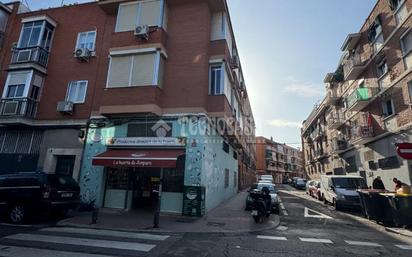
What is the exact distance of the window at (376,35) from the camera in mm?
17430

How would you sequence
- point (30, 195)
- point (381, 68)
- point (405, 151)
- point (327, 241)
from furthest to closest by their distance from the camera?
point (381, 68)
point (30, 195)
point (327, 241)
point (405, 151)

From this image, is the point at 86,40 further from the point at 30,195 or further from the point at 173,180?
the point at 173,180

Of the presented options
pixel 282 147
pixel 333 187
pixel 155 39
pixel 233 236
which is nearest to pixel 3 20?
pixel 155 39

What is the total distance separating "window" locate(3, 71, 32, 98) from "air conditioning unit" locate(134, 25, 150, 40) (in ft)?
24.8

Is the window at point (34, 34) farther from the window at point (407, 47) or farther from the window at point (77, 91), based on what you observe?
the window at point (407, 47)

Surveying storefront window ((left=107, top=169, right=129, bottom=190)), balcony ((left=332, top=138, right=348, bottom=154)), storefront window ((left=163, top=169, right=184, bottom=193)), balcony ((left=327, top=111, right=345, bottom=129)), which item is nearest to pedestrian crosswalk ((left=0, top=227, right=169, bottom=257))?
storefront window ((left=163, top=169, right=184, bottom=193))

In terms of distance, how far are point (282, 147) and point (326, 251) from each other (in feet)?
271

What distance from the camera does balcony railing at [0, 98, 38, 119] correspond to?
1421 centimetres

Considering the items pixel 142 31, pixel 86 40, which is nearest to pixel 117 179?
pixel 142 31

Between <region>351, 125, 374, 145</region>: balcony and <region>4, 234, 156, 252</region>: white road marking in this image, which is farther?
<region>351, 125, 374, 145</region>: balcony

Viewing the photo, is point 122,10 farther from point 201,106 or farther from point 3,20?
point 3,20

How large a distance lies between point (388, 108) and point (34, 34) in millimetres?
24326

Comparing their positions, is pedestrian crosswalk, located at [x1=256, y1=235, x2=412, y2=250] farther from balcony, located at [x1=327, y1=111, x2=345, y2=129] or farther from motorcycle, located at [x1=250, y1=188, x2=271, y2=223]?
balcony, located at [x1=327, y1=111, x2=345, y2=129]

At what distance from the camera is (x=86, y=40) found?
15.7 m
